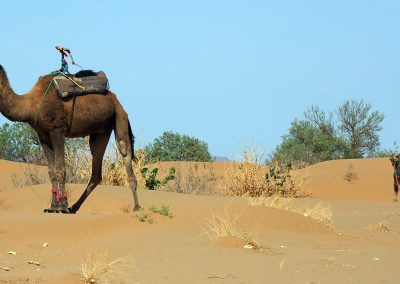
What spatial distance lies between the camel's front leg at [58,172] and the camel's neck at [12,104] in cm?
54

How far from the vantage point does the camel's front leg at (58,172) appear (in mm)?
13148

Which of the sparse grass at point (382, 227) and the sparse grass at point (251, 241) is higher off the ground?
the sparse grass at point (382, 227)

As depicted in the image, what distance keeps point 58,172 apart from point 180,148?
30340mm

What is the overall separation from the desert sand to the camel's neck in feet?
5.35

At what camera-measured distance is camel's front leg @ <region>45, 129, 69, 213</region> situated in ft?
43.1

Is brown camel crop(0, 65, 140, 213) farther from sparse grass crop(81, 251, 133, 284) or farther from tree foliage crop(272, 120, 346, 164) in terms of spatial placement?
tree foliage crop(272, 120, 346, 164)

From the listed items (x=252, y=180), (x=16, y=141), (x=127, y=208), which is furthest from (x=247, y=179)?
(x=16, y=141)

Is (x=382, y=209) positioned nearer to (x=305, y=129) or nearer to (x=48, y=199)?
(x=48, y=199)

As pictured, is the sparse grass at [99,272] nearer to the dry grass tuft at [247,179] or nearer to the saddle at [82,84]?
the saddle at [82,84]

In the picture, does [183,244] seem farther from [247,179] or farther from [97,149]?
[247,179]

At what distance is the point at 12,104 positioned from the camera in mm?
13211

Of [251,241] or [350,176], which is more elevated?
[350,176]

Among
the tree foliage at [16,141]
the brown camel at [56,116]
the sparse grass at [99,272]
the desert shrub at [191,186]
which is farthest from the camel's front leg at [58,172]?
the tree foliage at [16,141]

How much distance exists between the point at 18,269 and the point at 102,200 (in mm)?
6315
